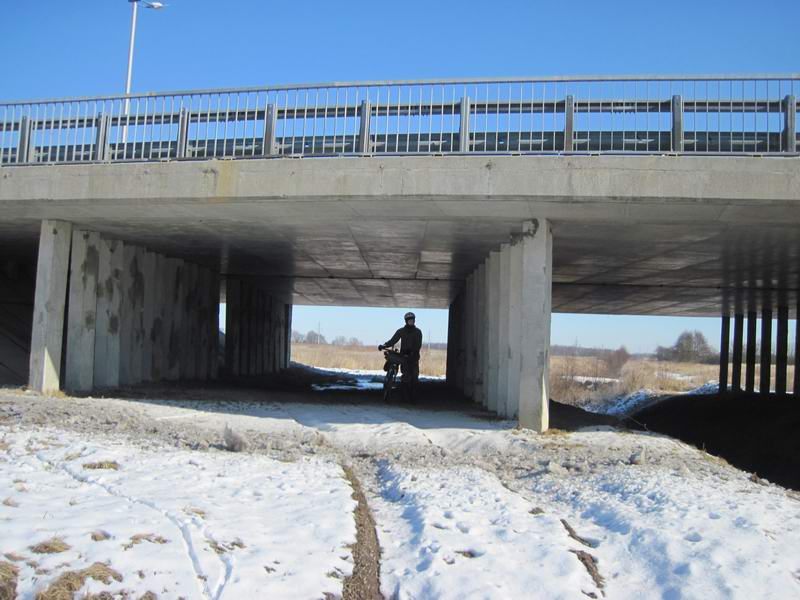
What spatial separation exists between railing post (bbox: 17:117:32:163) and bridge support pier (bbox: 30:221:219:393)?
1147 mm

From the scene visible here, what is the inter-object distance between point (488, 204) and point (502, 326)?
3.30 m

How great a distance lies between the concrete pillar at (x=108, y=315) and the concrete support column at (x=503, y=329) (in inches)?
306

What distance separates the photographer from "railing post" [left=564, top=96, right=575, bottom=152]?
969cm

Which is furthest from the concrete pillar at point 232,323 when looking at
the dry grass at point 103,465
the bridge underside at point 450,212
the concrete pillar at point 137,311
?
the dry grass at point 103,465

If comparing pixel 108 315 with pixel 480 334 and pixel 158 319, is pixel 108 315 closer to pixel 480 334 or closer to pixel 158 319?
pixel 158 319

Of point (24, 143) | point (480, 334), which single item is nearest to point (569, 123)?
point (480, 334)

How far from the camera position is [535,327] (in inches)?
403

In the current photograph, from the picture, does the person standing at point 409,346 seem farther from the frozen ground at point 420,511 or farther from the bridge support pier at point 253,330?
the bridge support pier at point 253,330

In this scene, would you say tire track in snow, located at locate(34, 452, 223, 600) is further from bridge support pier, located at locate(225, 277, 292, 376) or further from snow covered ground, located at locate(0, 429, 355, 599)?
bridge support pier, located at locate(225, 277, 292, 376)

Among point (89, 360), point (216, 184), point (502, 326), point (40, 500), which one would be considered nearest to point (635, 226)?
point (502, 326)

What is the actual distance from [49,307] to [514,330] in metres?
7.94

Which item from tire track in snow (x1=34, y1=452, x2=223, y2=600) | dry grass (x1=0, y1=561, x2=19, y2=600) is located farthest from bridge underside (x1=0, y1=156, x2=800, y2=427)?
dry grass (x1=0, y1=561, x2=19, y2=600)

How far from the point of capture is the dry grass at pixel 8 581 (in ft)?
12.3

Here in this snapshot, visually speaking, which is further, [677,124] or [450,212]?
[450,212]
